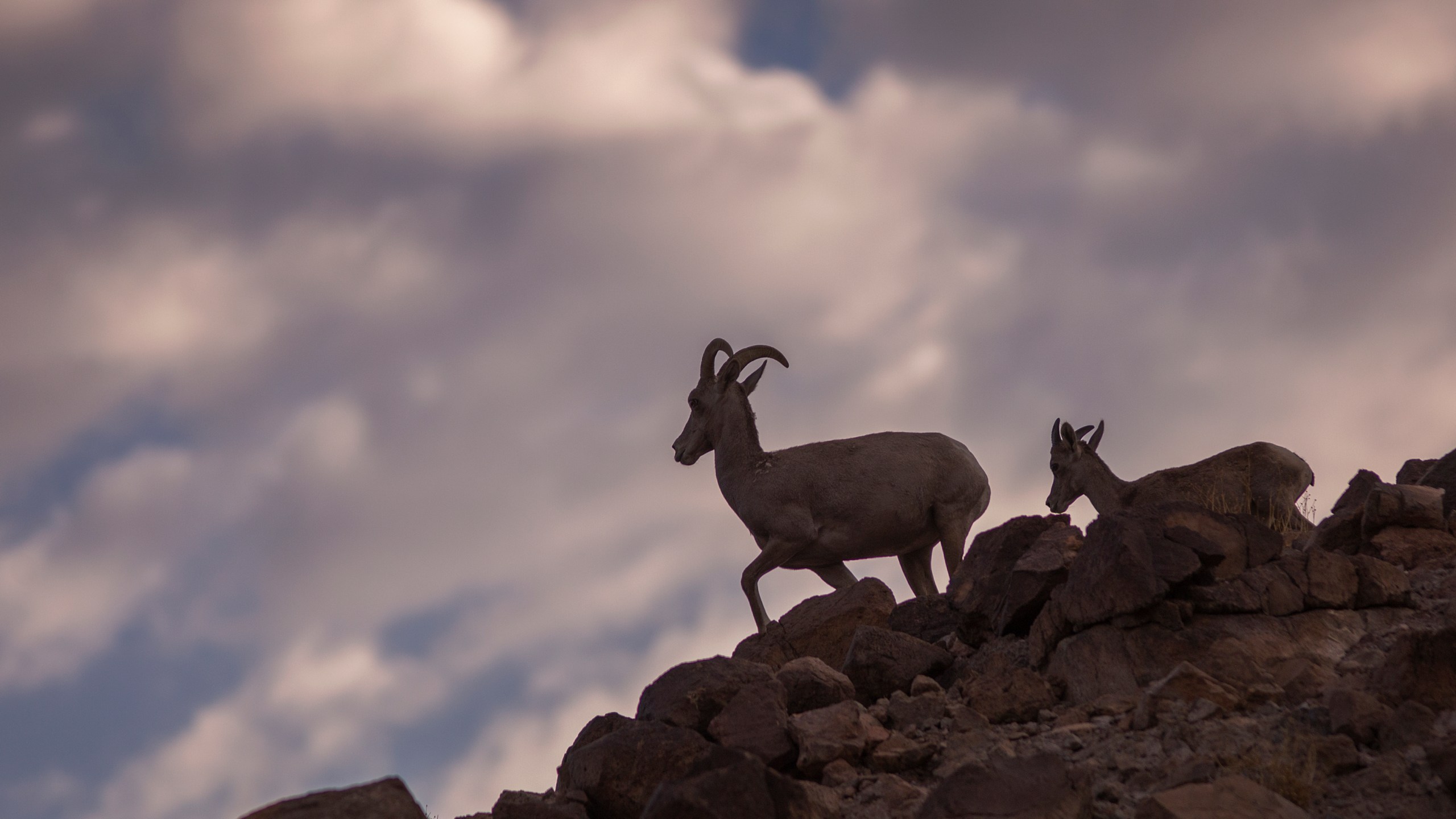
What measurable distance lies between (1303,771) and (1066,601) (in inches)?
112

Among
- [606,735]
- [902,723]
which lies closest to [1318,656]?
[902,723]

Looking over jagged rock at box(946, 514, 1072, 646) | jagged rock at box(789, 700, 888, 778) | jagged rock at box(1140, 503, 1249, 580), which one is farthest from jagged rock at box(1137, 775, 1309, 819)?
jagged rock at box(946, 514, 1072, 646)

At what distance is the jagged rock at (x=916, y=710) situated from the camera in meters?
9.35

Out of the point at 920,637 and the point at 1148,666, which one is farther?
the point at 920,637

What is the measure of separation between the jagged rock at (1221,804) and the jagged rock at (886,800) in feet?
4.91

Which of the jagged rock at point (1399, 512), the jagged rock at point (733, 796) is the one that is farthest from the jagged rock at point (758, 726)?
the jagged rock at point (1399, 512)

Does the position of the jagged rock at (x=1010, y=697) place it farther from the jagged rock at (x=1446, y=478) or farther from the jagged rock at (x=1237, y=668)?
the jagged rock at (x=1446, y=478)

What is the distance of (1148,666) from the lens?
31.4 ft

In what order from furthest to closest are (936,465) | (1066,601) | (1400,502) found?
1. (936,465)
2. (1400,502)
3. (1066,601)

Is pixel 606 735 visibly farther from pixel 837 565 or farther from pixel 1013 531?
pixel 837 565

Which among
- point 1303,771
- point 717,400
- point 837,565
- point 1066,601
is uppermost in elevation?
point 717,400

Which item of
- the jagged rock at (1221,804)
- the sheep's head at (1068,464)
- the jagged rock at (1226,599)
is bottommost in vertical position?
the jagged rock at (1221,804)

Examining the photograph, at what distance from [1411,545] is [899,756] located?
556 cm

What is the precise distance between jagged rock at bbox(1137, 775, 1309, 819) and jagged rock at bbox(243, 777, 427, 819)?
12.8ft
